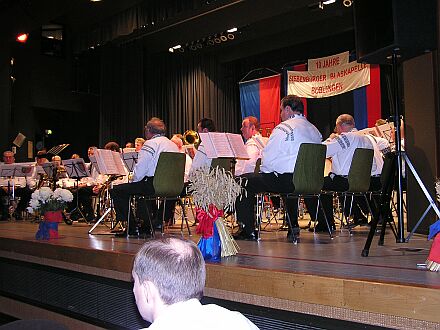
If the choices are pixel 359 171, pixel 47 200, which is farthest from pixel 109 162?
pixel 359 171

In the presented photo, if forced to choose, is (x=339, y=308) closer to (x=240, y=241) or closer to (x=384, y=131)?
(x=240, y=241)

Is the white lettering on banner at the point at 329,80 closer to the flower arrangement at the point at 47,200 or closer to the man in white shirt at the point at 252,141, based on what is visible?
the man in white shirt at the point at 252,141

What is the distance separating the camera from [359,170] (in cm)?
525

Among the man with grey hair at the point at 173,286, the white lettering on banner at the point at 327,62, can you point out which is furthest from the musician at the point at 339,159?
the white lettering on banner at the point at 327,62

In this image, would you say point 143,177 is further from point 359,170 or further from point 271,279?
point 271,279

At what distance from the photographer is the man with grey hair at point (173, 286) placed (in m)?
1.32

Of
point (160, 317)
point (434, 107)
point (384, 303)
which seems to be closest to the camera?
point (160, 317)

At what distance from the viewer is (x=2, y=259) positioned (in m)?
5.44

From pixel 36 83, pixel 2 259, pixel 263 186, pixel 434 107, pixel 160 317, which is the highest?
pixel 36 83

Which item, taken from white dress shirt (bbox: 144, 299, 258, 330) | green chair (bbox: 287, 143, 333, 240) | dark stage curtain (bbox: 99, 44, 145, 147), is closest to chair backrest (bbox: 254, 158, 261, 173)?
green chair (bbox: 287, 143, 333, 240)

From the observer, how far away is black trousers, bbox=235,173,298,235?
4.80 metres

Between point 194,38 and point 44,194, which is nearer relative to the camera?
point 44,194

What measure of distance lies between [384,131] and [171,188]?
10.3 feet

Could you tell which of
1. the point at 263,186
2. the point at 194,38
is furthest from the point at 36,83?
the point at 263,186
